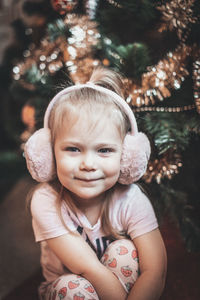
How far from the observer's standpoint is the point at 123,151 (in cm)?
57

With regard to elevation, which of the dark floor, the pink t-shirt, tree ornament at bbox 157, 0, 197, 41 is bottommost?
the dark floor

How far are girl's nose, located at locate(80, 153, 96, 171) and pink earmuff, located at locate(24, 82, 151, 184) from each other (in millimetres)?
69

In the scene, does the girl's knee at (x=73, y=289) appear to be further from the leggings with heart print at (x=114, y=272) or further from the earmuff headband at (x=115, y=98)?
the earmuff headband at (x=115, y=98)

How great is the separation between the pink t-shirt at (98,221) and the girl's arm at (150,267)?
19mm

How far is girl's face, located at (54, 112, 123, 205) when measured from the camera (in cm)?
54

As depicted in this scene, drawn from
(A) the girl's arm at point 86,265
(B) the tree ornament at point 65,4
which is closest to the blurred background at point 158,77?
(B) the tree ornament at point 65,4

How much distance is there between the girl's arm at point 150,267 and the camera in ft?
1.76

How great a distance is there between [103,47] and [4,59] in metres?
0.67

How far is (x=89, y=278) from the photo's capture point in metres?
0.56

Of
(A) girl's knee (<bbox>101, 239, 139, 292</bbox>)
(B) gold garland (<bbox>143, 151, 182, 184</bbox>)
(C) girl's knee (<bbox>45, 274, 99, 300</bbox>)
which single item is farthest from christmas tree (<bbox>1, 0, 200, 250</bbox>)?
(C) girl's knee (<bbox>45, 274, 99, 300</bbox>)

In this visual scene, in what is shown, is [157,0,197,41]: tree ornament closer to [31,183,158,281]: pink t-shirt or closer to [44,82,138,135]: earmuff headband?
[44,82,138,135]: earmuff headband

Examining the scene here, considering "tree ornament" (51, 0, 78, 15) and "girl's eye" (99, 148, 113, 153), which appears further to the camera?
"tree ornament" (51, 0, 78, 15)

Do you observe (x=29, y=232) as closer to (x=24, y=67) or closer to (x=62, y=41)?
(x=24, y=67)

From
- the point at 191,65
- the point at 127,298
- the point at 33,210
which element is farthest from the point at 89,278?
the point at 191,65
